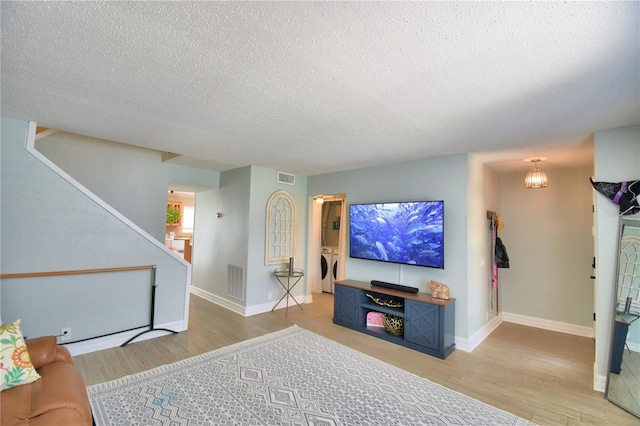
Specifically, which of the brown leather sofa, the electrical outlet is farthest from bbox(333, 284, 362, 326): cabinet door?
the electrical outlet

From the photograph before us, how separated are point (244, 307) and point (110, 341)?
71.9 inches

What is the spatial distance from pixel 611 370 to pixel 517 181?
3.02 m

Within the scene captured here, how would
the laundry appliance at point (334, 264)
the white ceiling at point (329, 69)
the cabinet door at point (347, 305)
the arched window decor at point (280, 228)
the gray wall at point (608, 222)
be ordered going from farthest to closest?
the laundry appliance at point (334, 264) < the arched window decor at point (280, 228) < the cabinet door at point (347, 305) < the gray wall at point (608, 222) < the white ceiling at point (329, 69)

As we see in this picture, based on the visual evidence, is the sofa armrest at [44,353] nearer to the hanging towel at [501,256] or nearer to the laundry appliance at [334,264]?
the laundry appliance at [334,264]

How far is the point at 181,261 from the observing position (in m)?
4.13

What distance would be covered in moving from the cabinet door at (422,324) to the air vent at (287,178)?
2939 millimetres

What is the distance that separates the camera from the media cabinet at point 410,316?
3.41 meters

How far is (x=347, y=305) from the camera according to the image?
4.31 meters

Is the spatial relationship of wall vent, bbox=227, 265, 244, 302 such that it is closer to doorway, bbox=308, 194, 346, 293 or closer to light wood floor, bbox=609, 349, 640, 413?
doorway, bbox=308, 194, 346, 293

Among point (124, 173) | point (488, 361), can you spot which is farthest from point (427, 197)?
point (124, 173)

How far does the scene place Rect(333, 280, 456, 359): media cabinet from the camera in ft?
11.2

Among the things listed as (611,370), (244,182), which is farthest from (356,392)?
(244,182)

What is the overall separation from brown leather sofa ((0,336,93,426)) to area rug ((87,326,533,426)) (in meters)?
0.52

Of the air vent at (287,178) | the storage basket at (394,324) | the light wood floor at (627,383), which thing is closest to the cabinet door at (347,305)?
the storage basket at (394,324)
